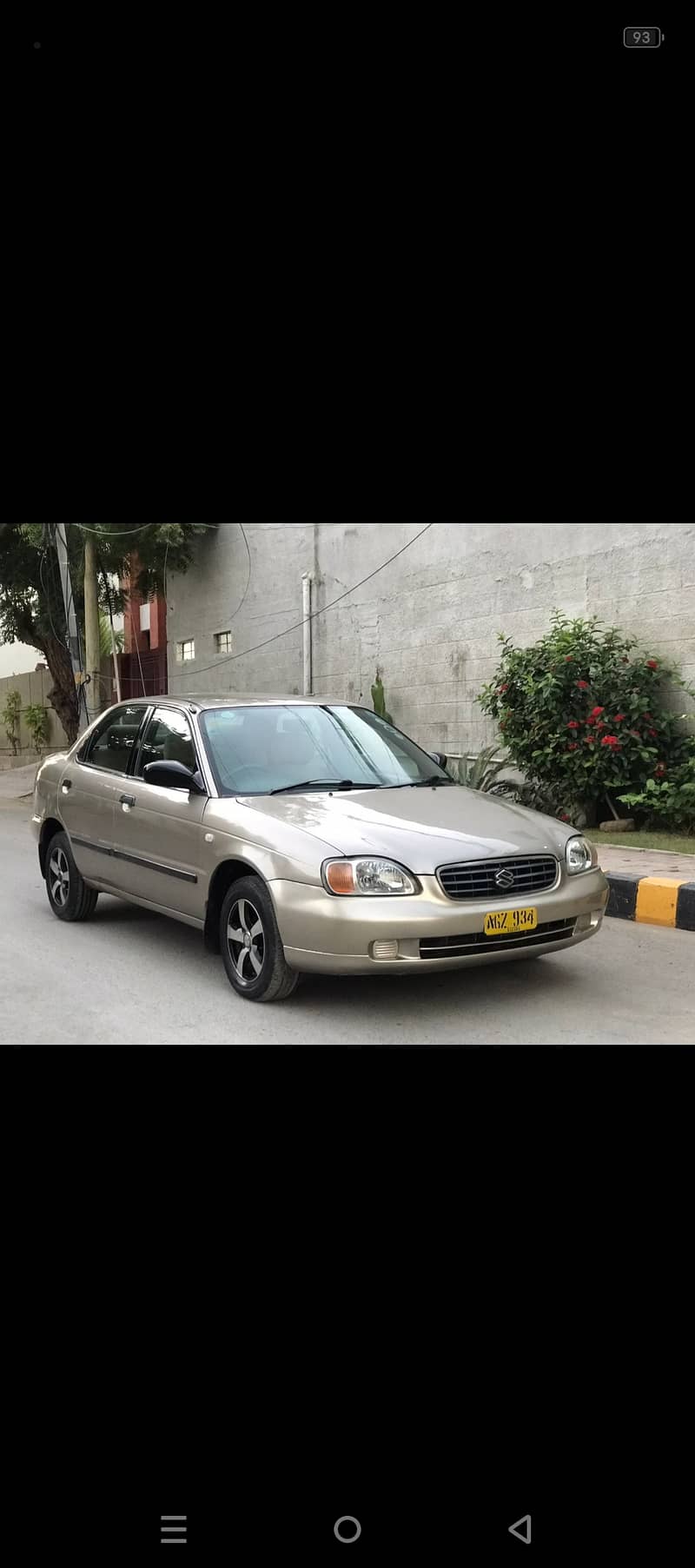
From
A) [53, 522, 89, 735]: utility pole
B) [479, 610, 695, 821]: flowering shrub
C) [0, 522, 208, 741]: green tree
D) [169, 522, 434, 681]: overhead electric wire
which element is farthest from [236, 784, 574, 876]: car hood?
[0, 522, 208, 741]: green tree

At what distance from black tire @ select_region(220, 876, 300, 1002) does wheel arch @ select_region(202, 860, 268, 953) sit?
69 mm

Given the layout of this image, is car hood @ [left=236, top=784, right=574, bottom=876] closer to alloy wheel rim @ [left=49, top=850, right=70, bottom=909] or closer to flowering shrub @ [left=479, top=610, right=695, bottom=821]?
alloy wheel rim @ [left=49, top=850, right=70, bottom=909]

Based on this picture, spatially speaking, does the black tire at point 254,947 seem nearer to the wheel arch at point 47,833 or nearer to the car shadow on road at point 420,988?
the car shadow on road at point 420,988

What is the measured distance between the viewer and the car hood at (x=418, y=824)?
5062 mm

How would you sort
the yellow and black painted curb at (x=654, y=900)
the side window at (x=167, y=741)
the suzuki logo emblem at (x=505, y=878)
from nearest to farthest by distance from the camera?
1. the suzuki logo emblem at (x=505, y=878)
2. the side window at (x=167, y=741)
3. the yellow and black painted curb at (x=654, y=900)

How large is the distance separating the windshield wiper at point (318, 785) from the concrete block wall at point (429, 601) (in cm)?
574

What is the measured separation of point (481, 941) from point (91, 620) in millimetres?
15345

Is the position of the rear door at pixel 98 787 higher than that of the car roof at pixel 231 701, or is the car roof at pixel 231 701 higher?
the car roof at pixel 231 701

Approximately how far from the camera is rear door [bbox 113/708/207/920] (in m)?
5.82
